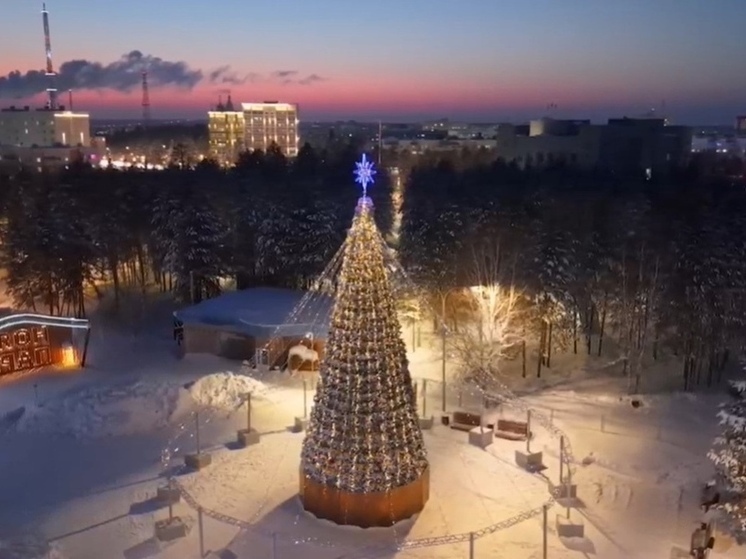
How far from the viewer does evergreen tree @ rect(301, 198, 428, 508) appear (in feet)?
47.4

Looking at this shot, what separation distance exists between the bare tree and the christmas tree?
408 inches

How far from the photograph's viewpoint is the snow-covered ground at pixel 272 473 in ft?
48.0

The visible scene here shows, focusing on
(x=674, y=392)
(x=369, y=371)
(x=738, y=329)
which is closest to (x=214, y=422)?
(x=369, y=371)

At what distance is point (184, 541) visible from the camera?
14.6 m

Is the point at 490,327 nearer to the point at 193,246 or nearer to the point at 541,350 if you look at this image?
the point at 541,350

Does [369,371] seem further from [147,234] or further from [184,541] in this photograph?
[147,234]

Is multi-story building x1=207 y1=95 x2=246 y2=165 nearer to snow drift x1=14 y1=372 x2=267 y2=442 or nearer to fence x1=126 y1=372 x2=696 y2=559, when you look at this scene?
snow drift x1=14 y1=372 x2=267 y2=442

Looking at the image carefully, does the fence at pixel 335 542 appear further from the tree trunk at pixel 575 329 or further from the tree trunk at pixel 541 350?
the tree trunk at pixel 575 329

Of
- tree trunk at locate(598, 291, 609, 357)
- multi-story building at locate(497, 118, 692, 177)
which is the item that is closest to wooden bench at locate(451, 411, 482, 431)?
tree trunk at locate(598, 291, 609, 357)

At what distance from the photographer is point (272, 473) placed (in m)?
17.7


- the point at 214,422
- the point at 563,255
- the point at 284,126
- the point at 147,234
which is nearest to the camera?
the point at 214,422

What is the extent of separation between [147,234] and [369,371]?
28253 millimetres

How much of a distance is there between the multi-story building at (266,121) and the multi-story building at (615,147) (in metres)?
58.0

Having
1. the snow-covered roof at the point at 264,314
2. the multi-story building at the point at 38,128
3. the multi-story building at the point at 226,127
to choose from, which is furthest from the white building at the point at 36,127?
the snow-covered roof at the point at 264,314
